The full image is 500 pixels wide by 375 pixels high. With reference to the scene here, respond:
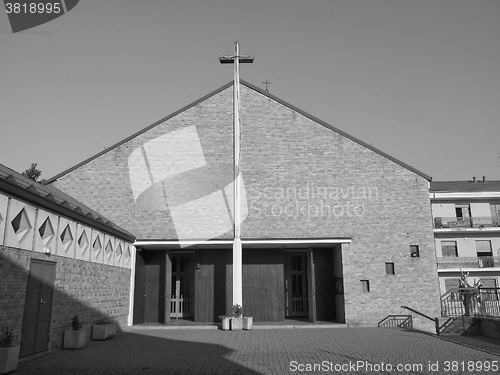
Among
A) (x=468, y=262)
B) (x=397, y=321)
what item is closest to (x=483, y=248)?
(x=468, y=262)

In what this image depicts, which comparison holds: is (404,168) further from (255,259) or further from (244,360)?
(244,360)

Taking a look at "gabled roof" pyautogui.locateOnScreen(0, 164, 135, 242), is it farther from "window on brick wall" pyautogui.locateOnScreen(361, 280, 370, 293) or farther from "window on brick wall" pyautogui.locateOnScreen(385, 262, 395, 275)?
"window on brick wall" pyautogui.locateOnScreen(385, 262, 395, 275)

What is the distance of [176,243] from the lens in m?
17.7

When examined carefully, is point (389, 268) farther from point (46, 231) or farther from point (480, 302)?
point (46, 231)

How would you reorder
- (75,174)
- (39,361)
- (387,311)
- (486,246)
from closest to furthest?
(39,361)
(387,311)
(75,174)
(486,246)

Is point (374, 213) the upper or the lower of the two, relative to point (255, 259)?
upper

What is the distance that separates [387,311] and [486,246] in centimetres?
2192

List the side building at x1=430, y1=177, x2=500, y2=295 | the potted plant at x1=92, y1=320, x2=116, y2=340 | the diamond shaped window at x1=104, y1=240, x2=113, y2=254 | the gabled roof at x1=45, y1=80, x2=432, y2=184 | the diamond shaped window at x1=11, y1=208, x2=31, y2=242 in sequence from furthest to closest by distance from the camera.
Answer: the side building at x1=430, y1=177, x2=500, y2=295 → the gabled roof at x1=45, y1=80, x2=432, y2=184 → the diamond shaped window at x1=104, y1=240, x2=113, y2=254 → the potted plant at x1=92, y1=320, x2=116, y2=340 → the diamond shaped window at x1=11, y1=208, x2=31, y2=242

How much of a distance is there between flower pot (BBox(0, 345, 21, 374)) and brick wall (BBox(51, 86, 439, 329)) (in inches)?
385

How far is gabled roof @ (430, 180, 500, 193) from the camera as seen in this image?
35500 mm

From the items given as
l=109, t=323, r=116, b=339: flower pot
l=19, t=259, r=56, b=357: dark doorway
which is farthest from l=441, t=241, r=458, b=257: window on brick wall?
l=19, t=259, r=56, b=357: dark doorway

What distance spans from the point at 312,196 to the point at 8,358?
13.1 metres

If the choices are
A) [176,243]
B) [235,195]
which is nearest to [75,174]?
[176,243]

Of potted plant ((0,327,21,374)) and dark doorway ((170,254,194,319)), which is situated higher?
dark doorway ((170,254,194,319))
